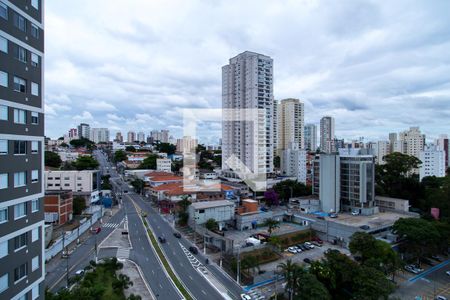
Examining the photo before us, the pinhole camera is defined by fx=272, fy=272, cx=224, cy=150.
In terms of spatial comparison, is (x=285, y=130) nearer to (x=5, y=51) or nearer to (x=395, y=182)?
(x=395, y=182)

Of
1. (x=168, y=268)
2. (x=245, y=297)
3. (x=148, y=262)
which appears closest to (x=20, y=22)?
(x=245, y=297)

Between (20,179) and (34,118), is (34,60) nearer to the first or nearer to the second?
(34,118)

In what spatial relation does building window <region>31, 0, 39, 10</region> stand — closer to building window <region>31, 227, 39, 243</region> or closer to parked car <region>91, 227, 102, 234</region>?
building window <region>31, 227, 39, 243</region>

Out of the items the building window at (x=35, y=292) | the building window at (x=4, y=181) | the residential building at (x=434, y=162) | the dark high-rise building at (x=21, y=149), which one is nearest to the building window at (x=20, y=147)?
the dark high-rise building at (x=21, y=149)

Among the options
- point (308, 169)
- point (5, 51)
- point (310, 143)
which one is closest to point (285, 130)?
point (308, 169)

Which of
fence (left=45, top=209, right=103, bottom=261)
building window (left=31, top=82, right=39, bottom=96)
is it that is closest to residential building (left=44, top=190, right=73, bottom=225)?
fence (left=45, top=209, right=103, bottom=261)
